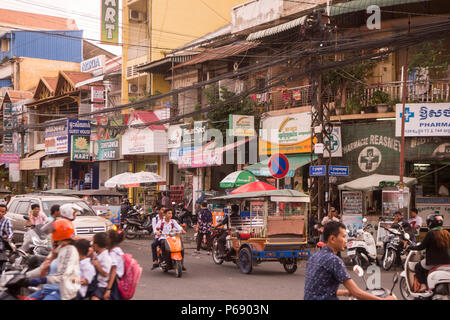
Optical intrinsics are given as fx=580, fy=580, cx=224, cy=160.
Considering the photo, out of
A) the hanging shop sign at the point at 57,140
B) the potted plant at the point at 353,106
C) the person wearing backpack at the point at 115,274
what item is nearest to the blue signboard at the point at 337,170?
the potted plant at the point at 353,106

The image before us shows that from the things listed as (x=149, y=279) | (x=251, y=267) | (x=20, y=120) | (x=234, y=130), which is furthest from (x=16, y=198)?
(x=20, y=120)

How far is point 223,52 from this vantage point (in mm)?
28391

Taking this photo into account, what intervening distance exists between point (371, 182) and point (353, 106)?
3765mm

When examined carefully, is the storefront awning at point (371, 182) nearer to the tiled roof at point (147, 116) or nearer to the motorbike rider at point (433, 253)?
the motorbike rider at point (433, 253)

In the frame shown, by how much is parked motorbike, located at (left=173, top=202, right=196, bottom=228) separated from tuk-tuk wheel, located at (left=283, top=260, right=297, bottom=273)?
470 inches

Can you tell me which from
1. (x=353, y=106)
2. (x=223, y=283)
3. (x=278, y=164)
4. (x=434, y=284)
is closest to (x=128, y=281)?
(x=434, y=284)

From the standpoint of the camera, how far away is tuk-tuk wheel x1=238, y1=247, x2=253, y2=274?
1404cm

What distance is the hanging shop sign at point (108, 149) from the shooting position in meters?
36.2

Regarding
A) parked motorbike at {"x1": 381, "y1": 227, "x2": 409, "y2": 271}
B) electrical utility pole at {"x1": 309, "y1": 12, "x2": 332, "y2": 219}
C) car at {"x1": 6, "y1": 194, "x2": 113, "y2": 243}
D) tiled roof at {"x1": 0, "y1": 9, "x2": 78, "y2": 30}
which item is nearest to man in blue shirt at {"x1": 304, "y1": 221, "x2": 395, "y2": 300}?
parked motorbike at {"x1": 381, "y1": 227, "x2": 409, "y2": 271}

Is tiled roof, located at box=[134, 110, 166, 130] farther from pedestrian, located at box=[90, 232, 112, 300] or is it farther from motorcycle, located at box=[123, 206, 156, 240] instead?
pedestrian, located at box=[90, 232, 112, 300]

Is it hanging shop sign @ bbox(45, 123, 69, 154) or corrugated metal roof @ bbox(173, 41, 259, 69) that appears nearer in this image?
corrugated metal roof @ bbox(173, 41, 259, 69)

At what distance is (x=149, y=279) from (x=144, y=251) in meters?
6.95

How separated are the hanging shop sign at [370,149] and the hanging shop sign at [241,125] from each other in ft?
14.4

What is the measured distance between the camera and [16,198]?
17.5m
